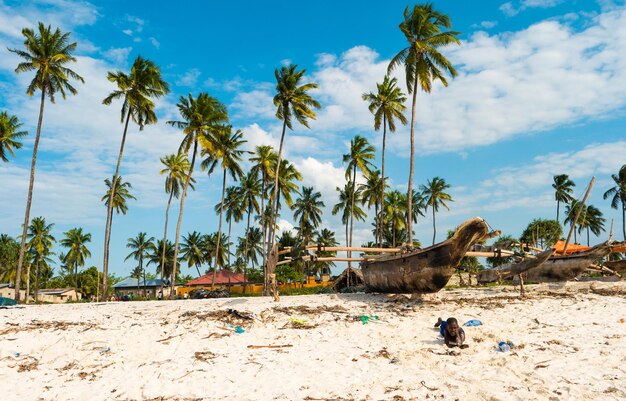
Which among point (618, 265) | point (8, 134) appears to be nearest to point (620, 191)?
point (618, 265)

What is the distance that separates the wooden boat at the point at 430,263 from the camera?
1141 centimetres

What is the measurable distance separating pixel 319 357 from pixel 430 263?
582cm

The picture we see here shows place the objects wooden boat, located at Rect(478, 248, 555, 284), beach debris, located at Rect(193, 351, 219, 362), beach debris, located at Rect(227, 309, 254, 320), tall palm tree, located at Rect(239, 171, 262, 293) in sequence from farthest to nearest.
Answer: tall palm tree, located at Rect(239, 171, 262, 293) → wooden boat, located at Rect(478, 248, 555, 284) → beach debris, located at Rect(227, 309, 254, 320) → beach debris, located at Rect(193, 351, 219, 362)

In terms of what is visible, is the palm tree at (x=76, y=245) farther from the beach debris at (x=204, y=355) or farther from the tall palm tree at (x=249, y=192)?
the beach debris at (x=204, y=355)

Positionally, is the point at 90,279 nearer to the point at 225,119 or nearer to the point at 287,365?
the point at 225,119

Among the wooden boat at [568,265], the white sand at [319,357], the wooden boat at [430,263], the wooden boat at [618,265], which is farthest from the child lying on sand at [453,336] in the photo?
the wooden boat at [618,265]

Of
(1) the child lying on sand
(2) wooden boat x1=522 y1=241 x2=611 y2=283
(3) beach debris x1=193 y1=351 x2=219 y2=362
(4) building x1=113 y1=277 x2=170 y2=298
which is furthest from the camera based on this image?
(4) building x1=113 y1=277 x2=170 y2=298

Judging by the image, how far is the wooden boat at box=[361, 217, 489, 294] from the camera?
1141 centimetres

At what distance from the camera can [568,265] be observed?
1731 cm

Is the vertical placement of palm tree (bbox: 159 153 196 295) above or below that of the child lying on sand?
above

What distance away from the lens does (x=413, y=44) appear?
70.0ft

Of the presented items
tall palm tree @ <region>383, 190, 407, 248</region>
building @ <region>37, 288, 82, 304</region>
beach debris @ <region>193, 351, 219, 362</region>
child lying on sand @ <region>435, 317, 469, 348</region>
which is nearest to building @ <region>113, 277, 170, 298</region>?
building @ <region>37, 288, 82, 304</region>

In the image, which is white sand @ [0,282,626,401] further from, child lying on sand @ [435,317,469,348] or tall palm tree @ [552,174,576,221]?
tall palm tree @ [552,174,576,221]

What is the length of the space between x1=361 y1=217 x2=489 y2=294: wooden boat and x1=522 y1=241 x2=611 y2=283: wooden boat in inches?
299
